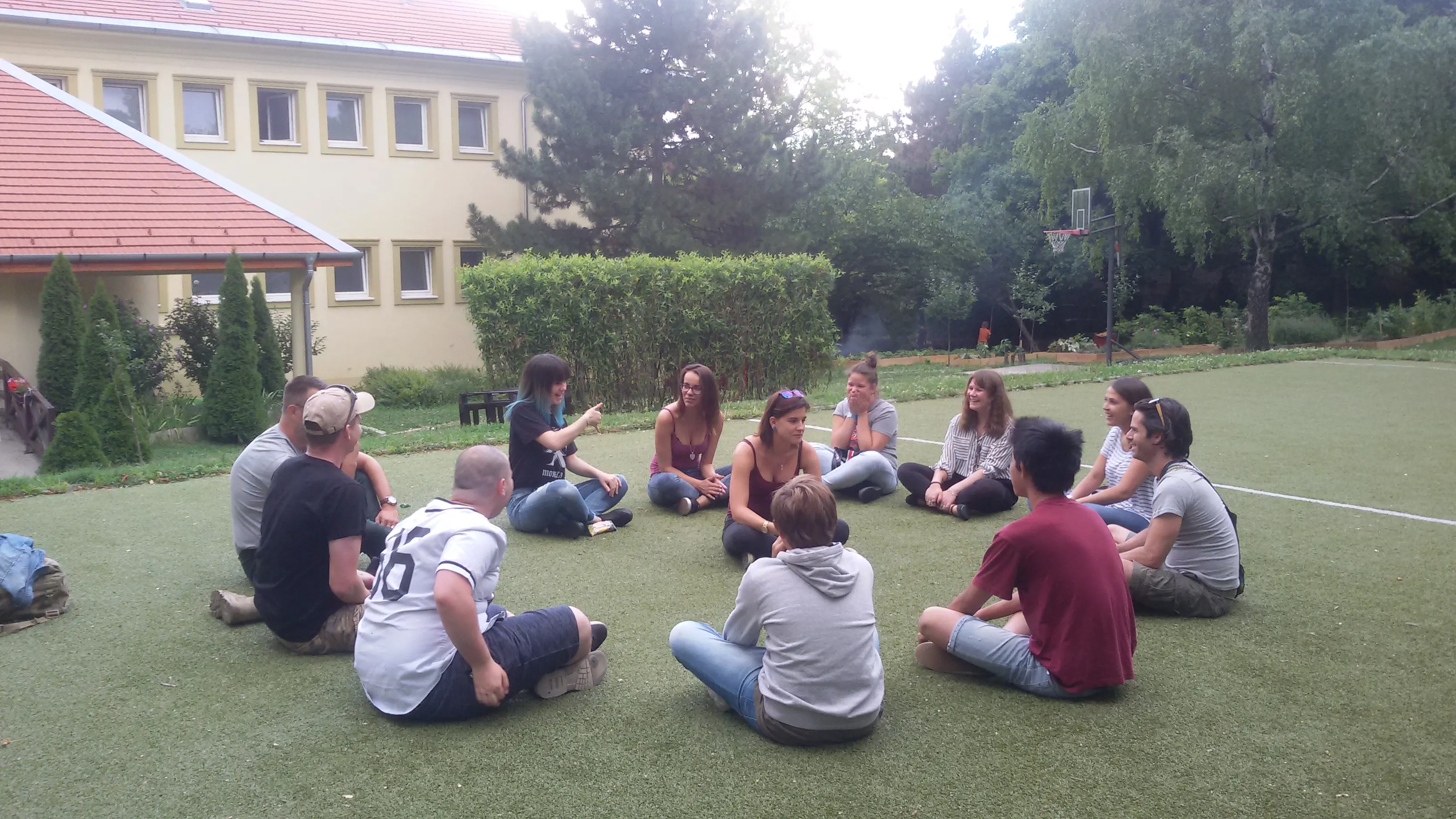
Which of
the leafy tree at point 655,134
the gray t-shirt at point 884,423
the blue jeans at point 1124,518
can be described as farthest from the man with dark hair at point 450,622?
the leafy tree at point 655,134

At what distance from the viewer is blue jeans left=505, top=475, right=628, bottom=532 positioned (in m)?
6.66

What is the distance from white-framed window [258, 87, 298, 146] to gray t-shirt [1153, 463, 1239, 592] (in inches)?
892

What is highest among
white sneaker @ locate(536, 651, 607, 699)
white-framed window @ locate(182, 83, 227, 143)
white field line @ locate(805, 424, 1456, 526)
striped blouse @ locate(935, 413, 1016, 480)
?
white-framed window @ locate(182, 83, 227, 143)

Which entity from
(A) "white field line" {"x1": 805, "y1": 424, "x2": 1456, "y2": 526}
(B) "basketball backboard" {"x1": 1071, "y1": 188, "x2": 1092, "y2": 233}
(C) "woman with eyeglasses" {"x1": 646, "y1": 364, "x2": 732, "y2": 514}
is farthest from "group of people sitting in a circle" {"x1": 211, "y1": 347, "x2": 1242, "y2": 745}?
(B) "basketball backboard" {"x1": 1071, "y1": 188, "x2": 1092, "y2": 233}

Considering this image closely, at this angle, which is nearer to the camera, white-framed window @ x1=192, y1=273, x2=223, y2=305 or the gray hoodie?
the gray hoodie

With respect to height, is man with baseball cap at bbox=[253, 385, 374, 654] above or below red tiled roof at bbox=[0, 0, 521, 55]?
below

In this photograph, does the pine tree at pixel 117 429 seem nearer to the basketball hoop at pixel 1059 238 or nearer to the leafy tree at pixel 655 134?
the leafy tree at pixel 655 134

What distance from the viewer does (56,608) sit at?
Answer: 5.32 meters

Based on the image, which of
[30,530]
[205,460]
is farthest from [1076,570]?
[205,460]

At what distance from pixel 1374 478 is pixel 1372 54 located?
1836 centimetres

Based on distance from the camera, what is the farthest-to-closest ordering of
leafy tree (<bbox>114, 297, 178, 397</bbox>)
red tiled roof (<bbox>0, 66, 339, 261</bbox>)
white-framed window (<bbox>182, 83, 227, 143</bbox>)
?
1. white-framed window (<bbox>182, 83, 227, 143</bbox>)
2. red tiled roof (<bbox>0, 66, 339, 261</bbox>)
3. leafy tree (<bbox>114, 297, 178, 397</bbox>)

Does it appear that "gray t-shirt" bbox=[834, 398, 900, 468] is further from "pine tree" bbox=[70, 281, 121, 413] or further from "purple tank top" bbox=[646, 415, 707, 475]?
"pine tree" bbox=[70, 281, 121, 413]

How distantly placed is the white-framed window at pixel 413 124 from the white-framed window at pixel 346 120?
0.81 m

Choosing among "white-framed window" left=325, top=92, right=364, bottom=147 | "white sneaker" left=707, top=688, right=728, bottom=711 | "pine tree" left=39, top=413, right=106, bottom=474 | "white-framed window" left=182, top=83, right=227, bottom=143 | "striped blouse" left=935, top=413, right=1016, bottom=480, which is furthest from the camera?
"white-framed window" left=325, top=92, right=364, bottom=147
